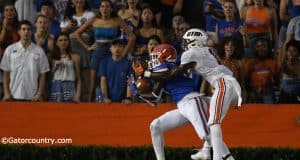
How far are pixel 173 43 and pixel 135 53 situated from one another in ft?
2.28

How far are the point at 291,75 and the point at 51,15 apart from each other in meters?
4.41

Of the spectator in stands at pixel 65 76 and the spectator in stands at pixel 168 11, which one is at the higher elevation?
the spectator in stands at pixel 168 11

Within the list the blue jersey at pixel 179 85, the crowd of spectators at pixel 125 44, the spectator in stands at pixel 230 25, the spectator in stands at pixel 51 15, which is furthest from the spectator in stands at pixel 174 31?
the blue jersey at pixel 179 85

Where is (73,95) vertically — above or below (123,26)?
below

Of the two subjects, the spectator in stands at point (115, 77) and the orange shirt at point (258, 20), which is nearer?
the spectator in stands at point (115, 77)

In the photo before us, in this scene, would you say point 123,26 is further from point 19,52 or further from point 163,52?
point 163,52

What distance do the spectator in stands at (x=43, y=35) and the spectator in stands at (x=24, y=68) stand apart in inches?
7.7

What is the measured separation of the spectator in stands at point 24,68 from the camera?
13711mm

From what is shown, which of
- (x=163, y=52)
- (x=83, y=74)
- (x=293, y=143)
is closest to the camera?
(x=163, y=52)

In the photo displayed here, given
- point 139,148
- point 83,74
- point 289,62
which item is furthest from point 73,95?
point 289,62

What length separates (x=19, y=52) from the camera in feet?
45.3

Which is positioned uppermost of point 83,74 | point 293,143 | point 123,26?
Answer: point 123,26

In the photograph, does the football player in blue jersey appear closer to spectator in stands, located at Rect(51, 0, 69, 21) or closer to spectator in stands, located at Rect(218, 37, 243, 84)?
spectator in stands, located at Rect(218, 37, 243, 84)

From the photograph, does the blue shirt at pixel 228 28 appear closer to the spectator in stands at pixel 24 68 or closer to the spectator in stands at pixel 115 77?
the spectator in stands at pixel 115 77
